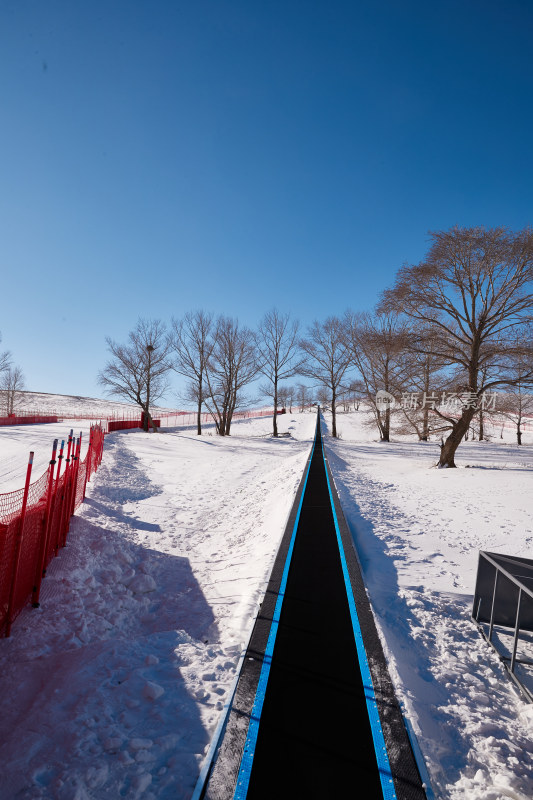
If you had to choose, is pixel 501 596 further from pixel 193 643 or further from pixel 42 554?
pixel 42 554

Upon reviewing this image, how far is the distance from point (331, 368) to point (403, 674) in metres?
31.3

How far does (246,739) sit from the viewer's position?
2832 millimetres

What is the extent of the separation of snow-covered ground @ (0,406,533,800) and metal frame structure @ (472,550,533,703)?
214 millimetres

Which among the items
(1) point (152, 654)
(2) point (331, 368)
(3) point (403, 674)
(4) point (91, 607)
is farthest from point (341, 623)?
(2) point (331, 368)

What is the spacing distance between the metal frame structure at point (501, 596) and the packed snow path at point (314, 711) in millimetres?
1305

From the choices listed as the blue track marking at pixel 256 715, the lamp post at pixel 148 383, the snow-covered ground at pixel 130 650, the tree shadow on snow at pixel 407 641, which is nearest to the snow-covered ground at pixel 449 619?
the tree shadow on snow at pixel 407 641

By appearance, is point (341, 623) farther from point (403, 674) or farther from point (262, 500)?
point (262, 500)

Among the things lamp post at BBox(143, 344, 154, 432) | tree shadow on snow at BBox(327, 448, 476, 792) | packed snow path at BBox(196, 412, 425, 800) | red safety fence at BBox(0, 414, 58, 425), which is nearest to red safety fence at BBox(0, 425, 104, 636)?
packed snow path at BBox(196, 412, 425, 800)

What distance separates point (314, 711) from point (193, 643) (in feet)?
5.45

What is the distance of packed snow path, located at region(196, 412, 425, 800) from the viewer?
250 centimetres

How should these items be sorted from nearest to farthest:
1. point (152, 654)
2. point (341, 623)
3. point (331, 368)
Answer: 1. point (152, 654)
2. point (341, 623)
3. point (331, 368)

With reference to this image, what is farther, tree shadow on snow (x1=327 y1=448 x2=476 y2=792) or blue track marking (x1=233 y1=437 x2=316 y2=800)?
tree shadow on snow (x1=327 y1=448 x2=476 y2=792)

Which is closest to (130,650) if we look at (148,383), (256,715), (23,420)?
(256,715)

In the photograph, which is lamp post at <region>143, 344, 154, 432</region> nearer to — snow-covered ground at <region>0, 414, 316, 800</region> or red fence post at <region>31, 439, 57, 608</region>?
snow-covered ground at <region>0, 414, 316, 800</region>
